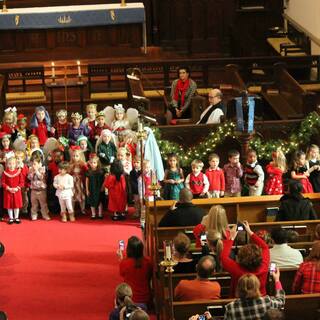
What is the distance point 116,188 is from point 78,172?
2.17 feet

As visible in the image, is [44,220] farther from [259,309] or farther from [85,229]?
[259,309]

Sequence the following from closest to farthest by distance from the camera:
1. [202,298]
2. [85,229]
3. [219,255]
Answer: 1. [202,298]
2. [219,255]
3. [85,229]

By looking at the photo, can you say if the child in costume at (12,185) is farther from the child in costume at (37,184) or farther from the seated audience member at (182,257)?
the seated audience member at (182,257)

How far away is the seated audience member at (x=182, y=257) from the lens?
37.1 ft

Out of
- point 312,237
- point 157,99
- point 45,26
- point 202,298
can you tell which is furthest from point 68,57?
point 202,298

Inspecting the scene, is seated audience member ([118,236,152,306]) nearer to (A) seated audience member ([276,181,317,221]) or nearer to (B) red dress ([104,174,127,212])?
(A) seated audience member ([276,181,317,221])

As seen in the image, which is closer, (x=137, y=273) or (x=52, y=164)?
(x=137, y=273)

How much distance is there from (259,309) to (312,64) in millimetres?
12115

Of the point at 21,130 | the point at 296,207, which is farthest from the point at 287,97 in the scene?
the point at 296,207

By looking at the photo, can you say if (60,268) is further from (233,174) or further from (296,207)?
(296,207)

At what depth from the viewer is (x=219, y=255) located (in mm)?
11305

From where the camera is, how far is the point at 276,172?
15602 mm

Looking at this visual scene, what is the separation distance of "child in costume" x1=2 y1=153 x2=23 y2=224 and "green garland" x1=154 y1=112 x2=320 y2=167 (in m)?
2.35

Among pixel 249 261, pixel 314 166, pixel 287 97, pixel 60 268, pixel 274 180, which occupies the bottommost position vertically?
pixel 60 268
